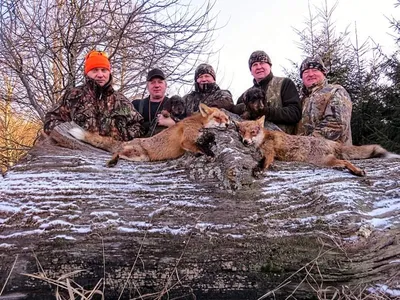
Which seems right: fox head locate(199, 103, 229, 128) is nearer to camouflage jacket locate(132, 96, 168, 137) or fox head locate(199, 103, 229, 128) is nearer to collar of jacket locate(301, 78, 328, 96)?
camouflage jacket locate(132, 96, 168, 137)

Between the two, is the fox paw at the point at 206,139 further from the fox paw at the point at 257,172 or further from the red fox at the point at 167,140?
the fox paw at the point at 257,172

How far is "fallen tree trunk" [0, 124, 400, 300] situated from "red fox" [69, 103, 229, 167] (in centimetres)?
123

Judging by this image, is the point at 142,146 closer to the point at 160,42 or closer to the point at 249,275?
the point at 249,275

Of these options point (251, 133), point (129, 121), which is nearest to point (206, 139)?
point (251, 133)

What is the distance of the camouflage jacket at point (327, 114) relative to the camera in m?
5.68

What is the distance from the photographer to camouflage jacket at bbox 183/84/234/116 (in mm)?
6359

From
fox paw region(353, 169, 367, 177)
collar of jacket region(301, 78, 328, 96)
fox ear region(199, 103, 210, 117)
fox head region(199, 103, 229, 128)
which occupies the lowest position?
fox paw region(353, 169, 367, 177)

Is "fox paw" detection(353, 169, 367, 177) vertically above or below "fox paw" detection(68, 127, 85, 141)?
below

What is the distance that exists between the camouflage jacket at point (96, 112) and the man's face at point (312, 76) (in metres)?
2.84

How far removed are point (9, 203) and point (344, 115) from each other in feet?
15.2

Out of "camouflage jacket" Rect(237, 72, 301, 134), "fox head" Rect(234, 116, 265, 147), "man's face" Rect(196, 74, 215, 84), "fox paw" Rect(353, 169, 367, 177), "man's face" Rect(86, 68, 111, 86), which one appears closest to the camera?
"fox paw" Rect(353, 169, 367, 177)

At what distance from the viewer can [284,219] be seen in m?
2.62

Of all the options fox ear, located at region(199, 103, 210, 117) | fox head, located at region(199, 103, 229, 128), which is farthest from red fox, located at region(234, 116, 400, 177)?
fox ear, located at region(199, 103, 210, 117)

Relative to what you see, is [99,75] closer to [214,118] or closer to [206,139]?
[214,118]
